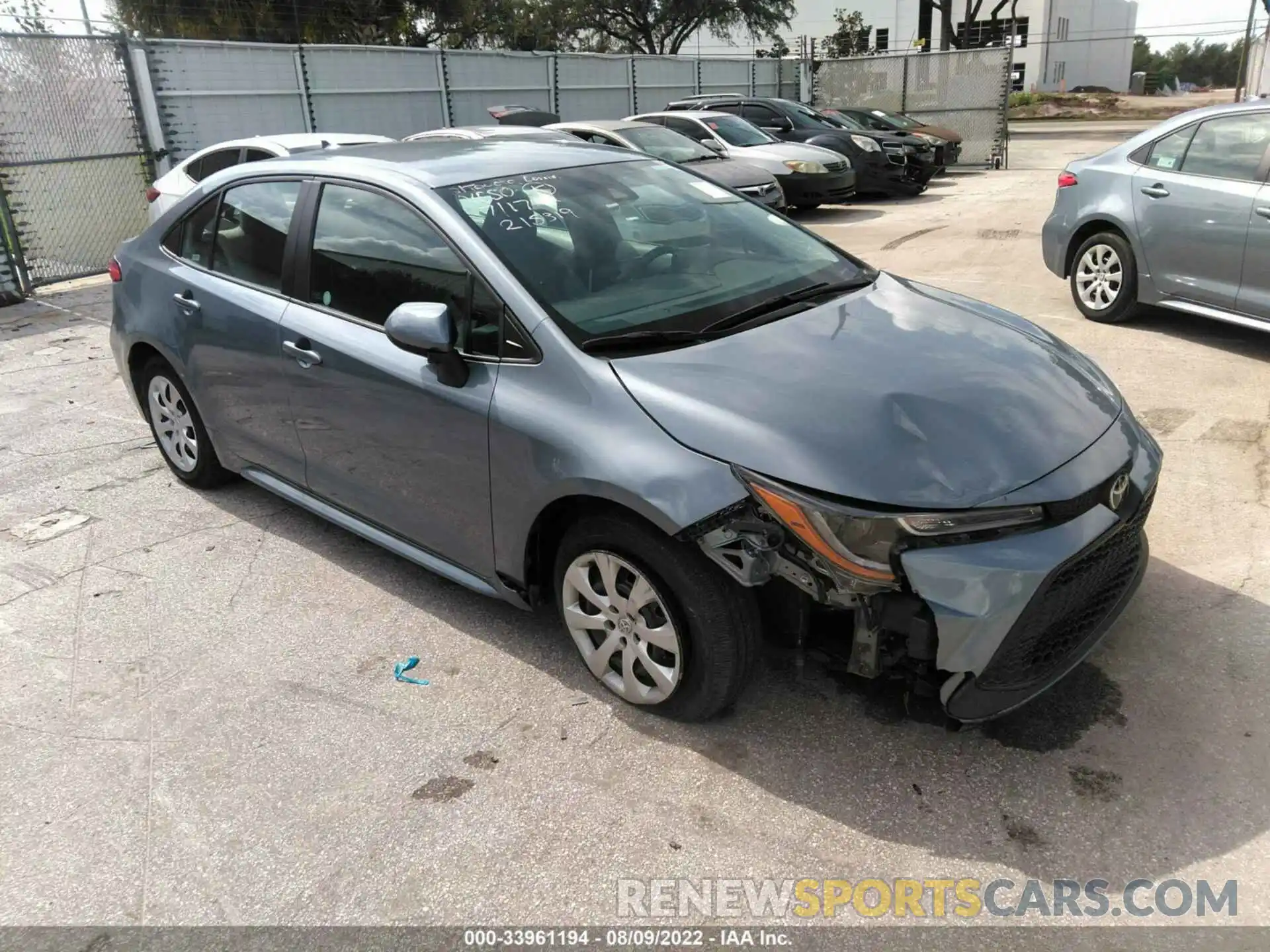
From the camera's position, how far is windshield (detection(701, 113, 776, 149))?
14.7 meters

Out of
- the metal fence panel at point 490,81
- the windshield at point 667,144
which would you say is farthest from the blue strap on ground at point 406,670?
the metal fence panel at point 490,81

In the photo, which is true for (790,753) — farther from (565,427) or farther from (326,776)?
(326,776)

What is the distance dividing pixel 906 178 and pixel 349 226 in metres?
14.2

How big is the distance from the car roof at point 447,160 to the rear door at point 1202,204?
4082 millimetres

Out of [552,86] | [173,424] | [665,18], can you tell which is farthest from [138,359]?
[665,18]

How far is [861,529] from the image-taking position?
2.52m

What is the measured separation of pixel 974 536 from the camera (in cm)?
255

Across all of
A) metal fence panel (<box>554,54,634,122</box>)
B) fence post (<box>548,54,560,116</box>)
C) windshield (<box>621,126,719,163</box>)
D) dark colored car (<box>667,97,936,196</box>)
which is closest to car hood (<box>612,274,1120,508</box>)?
windshield (<box>621,126,719,163</box>)

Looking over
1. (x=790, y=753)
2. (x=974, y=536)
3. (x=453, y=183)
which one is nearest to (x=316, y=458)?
(x=453, y=183)

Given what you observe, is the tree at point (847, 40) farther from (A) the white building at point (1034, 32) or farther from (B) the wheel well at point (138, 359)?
(B) the wheel well at point (138, 359)

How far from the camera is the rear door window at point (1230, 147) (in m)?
6.00

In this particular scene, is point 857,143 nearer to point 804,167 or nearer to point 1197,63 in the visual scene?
point 804,167

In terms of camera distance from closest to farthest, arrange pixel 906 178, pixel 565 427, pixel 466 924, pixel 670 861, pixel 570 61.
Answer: pixel 466 924, pixel 670 861, pixel 565 427, pixel 906 178, pixel 570 61

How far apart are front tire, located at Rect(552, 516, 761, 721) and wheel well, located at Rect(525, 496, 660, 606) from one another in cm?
3
